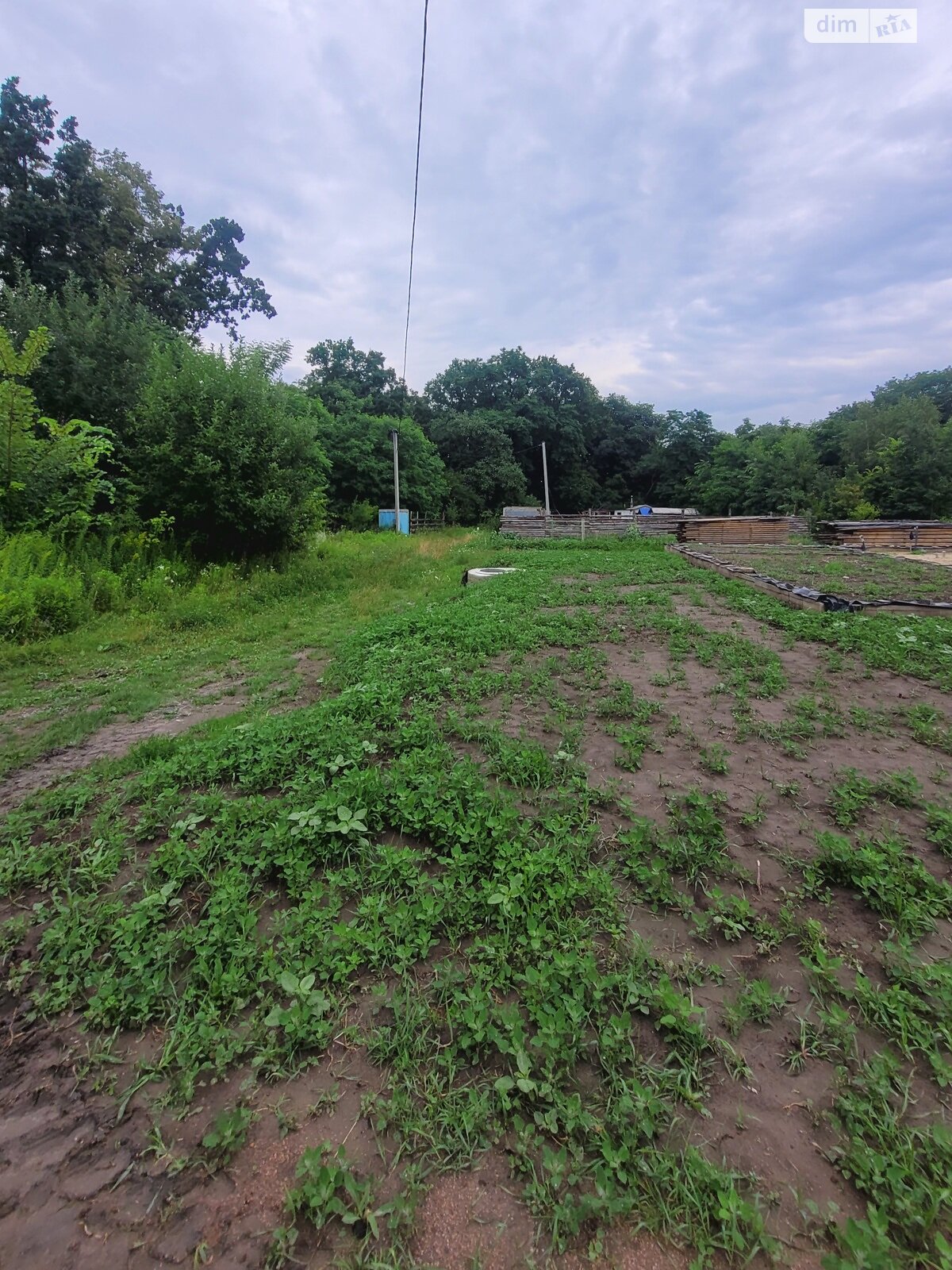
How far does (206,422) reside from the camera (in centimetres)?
835

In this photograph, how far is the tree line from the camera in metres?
8.08

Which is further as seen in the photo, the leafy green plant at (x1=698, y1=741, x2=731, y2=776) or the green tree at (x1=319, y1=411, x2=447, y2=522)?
the green tree at (x1=319, y1=411, x2=447, y2=522)

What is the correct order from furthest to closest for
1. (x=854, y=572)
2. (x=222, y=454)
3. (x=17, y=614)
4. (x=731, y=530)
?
(x=731, y=530), (x=854, y=572), (x=222, y=454), (x=17, y=614)

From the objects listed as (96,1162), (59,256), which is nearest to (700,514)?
(59,256)

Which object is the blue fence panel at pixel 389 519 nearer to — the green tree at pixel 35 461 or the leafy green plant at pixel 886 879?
the green tree at pixel 35 461

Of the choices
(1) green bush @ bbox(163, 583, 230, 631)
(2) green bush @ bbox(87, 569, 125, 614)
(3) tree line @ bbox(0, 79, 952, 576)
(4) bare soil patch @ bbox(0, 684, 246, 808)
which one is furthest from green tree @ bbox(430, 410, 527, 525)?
(4) bare soil patch @ bbox(0, 684, 246, 808)

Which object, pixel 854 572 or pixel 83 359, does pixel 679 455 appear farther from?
pixel 83 359

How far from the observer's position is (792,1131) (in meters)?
1.16

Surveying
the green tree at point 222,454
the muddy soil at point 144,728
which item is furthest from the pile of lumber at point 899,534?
the muddy soil at point 144,728

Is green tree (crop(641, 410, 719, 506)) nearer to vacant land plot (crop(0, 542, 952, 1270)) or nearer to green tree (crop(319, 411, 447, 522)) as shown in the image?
green tree (crop(319, 411, 447, 522))

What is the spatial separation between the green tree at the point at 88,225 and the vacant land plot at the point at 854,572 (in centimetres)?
1640

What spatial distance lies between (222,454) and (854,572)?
37.5ft

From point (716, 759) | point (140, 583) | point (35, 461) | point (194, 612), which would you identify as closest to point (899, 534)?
point (716, 759)

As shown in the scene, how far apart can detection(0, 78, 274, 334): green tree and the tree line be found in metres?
0.04
